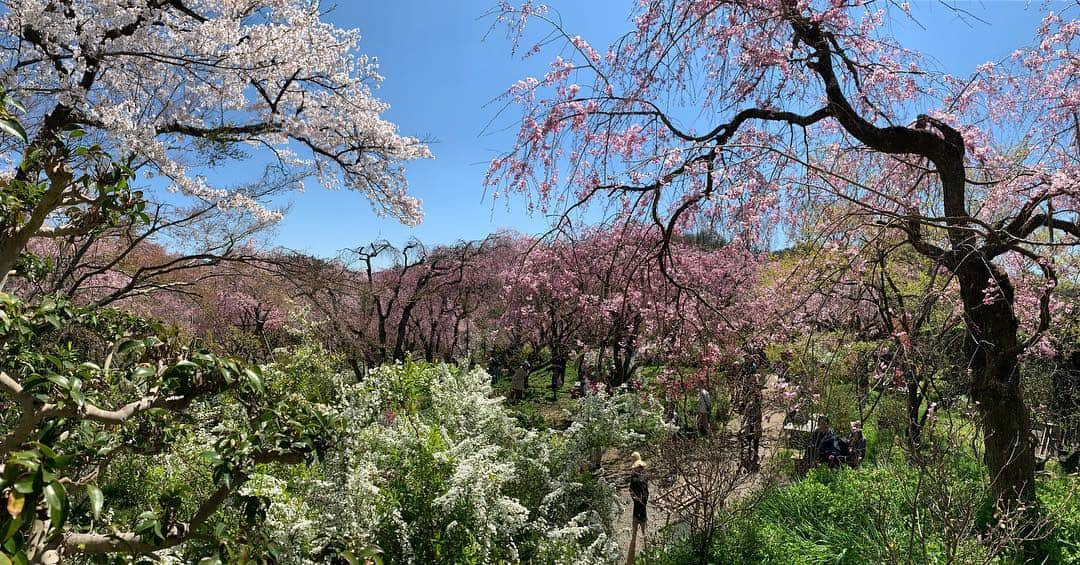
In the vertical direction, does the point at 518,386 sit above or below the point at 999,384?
below

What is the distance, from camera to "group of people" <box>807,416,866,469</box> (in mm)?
6816

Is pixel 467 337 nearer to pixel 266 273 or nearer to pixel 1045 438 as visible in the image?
pixel 266 273

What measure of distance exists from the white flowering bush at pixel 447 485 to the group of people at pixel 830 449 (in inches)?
130

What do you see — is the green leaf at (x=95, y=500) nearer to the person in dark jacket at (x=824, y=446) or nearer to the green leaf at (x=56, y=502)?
the green leaf at (x=56, y=502)

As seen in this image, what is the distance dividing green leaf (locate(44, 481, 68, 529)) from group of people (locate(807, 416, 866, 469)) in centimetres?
734

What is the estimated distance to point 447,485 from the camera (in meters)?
3.28

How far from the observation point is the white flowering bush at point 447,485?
9.52 ft

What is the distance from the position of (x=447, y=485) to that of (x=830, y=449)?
588 centimetres

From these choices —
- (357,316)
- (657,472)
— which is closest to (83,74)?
(657,472)

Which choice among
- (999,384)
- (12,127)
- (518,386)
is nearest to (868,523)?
(999,384)

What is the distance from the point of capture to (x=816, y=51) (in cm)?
352

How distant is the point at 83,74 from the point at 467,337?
14.8 meters

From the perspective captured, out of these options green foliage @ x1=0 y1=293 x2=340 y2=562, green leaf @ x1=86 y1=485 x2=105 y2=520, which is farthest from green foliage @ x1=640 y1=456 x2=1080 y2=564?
green leaf @ x1=86 y1=485 x2=105 y2=520

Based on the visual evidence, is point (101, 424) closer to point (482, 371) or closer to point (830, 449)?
point (482, 371)
